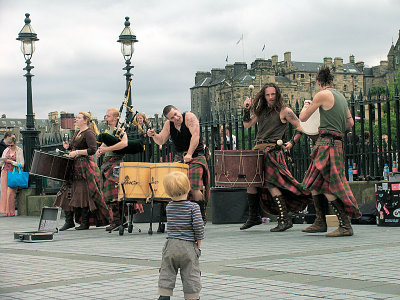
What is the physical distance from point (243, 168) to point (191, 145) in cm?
83

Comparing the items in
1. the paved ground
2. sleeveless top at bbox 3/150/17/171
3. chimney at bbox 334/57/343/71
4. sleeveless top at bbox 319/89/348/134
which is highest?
chimney at bbox 334/57/343/71

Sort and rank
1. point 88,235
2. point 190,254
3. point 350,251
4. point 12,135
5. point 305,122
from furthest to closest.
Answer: point 12,135, point 88,235, point 305,122, point 350,251, point 190,254

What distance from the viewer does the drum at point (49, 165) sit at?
12.2m

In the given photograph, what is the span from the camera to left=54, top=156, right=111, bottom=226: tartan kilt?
1271 cm

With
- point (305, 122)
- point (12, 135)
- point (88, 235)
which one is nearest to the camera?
point (305, 122)

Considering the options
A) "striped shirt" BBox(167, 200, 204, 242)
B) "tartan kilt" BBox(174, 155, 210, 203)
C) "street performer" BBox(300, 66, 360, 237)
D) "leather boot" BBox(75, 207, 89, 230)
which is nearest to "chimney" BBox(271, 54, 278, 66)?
"leather boot" BBox(75, 207, 89, 230)

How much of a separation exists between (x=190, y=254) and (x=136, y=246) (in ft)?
13.6

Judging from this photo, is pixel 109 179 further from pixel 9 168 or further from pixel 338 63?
pixel 338 63

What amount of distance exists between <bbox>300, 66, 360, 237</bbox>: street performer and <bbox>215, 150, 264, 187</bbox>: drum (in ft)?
3.45

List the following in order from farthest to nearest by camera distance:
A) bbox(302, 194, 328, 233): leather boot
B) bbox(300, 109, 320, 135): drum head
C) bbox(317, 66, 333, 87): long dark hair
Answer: bbox(302, 194, 328, 233): leather boot
bbox(300, 109, 320, 135): drum head
bbox(317, 66, 333, 87): long dark hair

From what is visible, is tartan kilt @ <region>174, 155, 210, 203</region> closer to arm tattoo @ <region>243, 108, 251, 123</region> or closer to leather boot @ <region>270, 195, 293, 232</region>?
arm tattoo @ <region>243, 108, 251, 123</region>

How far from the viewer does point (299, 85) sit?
17850 centimetres

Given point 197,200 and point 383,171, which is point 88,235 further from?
point 383,171

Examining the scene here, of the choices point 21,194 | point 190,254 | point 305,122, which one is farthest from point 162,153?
point 190,254
